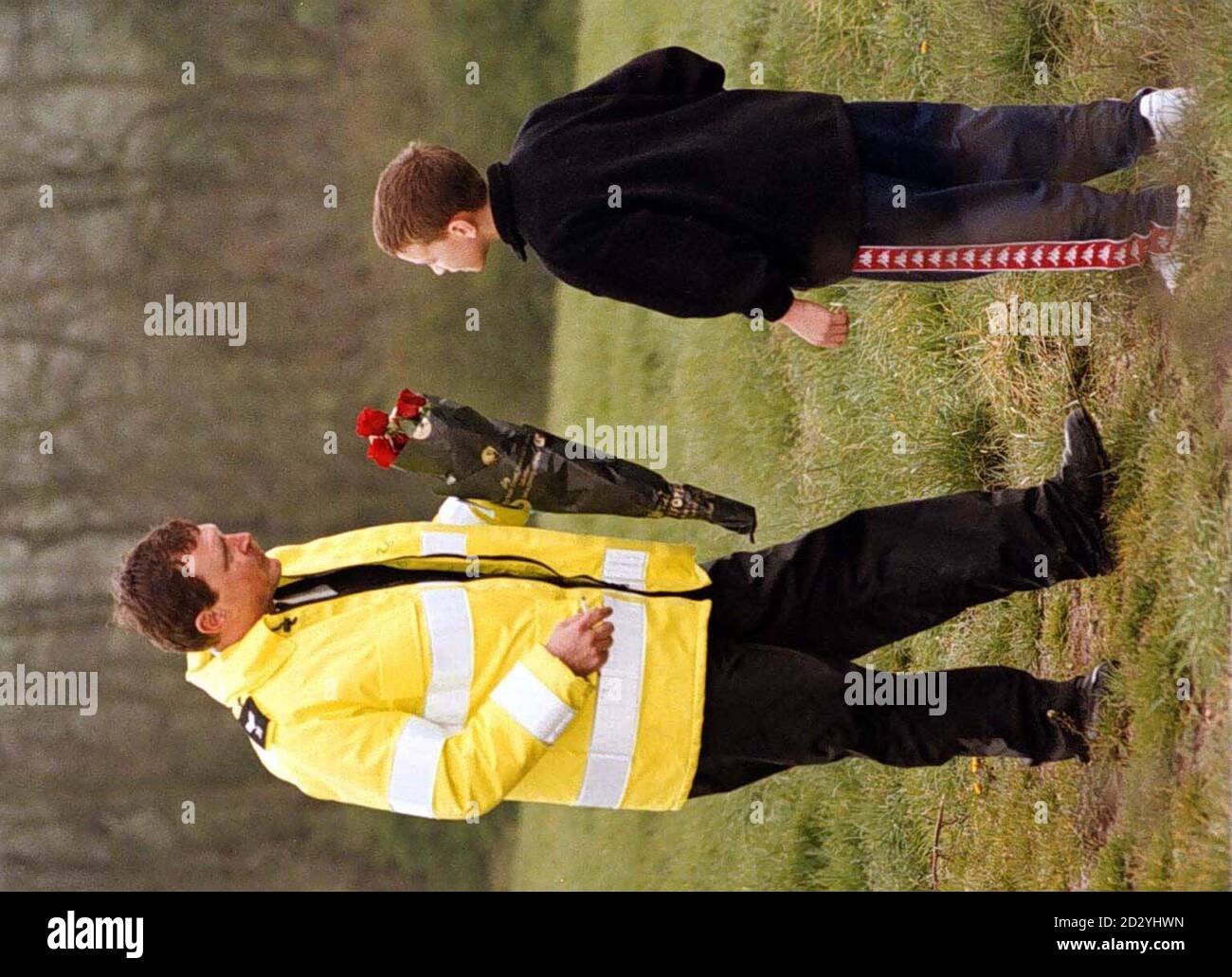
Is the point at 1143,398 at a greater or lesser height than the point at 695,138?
lesser

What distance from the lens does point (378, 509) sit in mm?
4141

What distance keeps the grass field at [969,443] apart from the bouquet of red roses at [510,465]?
2.21 ft

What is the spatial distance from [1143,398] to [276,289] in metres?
2.98

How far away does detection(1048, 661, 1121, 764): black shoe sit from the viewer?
78.8 inches

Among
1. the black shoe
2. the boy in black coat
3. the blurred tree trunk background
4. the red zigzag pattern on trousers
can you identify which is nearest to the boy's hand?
the boy in black coat

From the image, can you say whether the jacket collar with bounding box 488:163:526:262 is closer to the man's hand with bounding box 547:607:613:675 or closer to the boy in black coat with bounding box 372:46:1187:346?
the boy in black coat with bounding box 372:46:1187:346

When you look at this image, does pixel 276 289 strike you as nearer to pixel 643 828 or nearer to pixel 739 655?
pixel 643 828

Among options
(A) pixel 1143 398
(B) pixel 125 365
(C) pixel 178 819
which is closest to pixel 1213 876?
(A) pixel 1143 398

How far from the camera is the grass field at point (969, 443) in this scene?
6.17 feet

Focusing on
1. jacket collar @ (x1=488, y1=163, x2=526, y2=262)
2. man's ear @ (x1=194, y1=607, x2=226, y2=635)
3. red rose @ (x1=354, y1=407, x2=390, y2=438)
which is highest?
jacket collar @ (x1=488, y1=163, x2=526, y2=262)

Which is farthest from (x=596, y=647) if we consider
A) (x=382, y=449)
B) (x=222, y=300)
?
(x=222, y=300)

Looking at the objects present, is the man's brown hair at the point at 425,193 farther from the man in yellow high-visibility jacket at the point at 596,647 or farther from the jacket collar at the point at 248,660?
the jacket collar at the point at 248,660

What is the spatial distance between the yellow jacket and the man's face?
25 millimetres

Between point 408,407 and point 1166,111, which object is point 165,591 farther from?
point 1166,111
